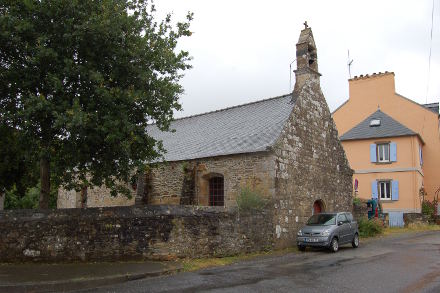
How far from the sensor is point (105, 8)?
11.3 meters

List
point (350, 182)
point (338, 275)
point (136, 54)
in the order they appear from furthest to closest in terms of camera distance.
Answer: point (350, 182) < point (136, 54) < point (338, 275)

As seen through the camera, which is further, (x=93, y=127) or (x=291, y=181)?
(x=291, y=181)

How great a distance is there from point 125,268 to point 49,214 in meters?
2.82

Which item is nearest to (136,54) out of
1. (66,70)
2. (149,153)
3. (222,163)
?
(66,70)

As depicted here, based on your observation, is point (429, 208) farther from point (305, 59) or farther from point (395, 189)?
point (305, 59)

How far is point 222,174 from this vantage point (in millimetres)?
18891

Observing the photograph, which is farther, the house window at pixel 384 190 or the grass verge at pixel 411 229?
the house window at pixel 384 190

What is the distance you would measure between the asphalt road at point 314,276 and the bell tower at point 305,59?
32.5 feet

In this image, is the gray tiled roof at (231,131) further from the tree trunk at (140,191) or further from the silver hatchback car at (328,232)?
the silver hatchback car at (328,232)

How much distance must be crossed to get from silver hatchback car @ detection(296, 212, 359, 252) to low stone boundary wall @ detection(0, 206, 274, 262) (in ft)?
13.6

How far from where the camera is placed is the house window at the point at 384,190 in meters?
33.3

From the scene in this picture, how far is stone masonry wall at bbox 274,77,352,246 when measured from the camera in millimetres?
17922

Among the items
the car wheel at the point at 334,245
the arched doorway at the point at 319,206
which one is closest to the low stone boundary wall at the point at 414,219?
the arched doorway at the point at 319,206

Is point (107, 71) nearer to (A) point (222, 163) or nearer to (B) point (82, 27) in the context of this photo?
(B) point (82, 27)
